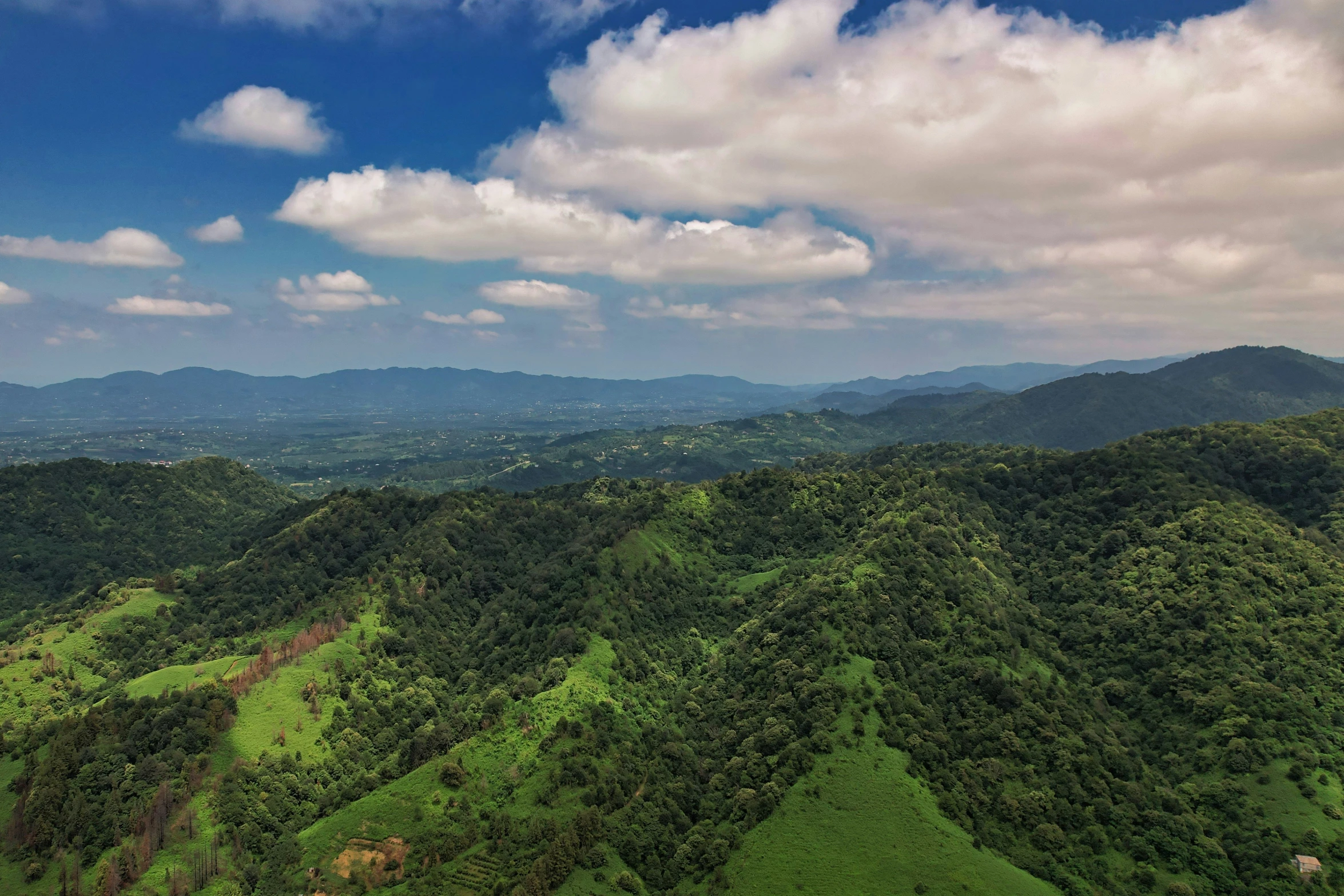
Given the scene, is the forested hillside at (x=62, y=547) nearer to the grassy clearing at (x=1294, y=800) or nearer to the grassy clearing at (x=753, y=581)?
the grassy clearing at (x=753, y=581)

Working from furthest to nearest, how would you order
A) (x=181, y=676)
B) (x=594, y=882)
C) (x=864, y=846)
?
1. (x=181, y=676)
2. (x=594, y=882)
3. (x=864, y=846)

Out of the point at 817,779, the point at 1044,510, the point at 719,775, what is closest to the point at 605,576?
the point at 719,775

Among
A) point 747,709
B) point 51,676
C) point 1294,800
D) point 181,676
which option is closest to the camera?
point 1294,800

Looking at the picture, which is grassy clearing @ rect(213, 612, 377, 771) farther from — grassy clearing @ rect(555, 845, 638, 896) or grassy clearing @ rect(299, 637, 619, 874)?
grassy clearing @ rect(555, 845, 638, 896)

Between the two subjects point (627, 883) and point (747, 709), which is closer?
point (627, 883)

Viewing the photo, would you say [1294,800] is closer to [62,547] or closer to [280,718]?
[280,718]

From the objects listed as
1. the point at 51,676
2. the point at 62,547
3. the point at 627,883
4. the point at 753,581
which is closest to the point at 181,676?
the point at 51,676
